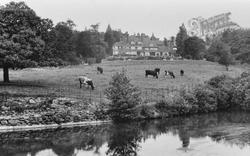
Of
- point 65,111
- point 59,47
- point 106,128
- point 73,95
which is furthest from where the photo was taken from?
point 59,47

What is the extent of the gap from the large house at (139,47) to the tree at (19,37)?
94.7 m

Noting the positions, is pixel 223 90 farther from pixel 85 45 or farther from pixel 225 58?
pixel 85 45

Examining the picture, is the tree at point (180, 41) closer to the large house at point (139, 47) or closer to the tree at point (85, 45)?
the large house at point (139, 47)

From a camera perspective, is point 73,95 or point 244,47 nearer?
point 73,95

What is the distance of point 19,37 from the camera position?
193 feet

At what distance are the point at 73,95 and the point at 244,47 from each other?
97.3 m

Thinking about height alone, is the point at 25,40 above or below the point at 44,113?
above

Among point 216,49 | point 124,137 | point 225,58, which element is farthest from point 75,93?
point 216,49

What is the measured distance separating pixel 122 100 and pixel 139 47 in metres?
108

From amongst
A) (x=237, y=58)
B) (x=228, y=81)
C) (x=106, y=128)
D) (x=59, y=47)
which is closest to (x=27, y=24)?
(x=59, y=47)

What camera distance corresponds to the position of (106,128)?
50.5 metres

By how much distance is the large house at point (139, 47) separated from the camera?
157m

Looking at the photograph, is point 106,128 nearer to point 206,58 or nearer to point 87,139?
point 87,139

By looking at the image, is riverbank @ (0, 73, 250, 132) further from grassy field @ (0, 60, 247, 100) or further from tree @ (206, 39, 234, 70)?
tree @ (206, 39, 234, 70)
